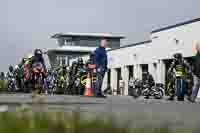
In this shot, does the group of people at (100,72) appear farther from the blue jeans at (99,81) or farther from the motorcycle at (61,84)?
the motorcycle at (61,84)

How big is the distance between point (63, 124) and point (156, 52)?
45947 mm

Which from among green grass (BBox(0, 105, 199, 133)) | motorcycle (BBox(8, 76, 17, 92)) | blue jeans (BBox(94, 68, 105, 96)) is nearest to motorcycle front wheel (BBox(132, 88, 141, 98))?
blue jeans (BBox(94, 68, 105, 96))

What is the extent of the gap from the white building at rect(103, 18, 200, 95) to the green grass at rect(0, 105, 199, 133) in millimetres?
36300

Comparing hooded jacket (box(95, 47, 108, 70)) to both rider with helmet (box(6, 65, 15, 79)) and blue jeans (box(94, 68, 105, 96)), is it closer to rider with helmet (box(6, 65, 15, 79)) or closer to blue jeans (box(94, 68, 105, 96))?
blue jeans (box(94, 68, 105, 96))

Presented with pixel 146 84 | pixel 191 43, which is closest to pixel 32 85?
pixel 146 84

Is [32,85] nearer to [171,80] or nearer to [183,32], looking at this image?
[171,80]

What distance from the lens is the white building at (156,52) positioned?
41969 mm

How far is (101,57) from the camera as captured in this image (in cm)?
1750

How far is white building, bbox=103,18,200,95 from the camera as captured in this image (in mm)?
41969

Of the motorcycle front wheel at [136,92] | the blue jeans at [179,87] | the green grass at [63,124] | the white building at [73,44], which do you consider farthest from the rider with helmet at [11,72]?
the white building at [73,44]

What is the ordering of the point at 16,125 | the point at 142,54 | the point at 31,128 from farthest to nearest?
the point at 142,54 < the point at 16,125 < the point at 31,128

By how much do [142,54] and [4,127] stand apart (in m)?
50.9

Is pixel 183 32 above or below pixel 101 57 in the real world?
above

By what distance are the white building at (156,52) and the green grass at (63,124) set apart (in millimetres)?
36300
